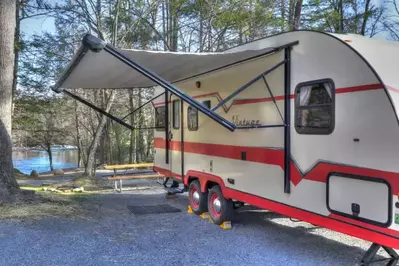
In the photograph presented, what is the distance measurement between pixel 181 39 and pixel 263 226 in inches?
433

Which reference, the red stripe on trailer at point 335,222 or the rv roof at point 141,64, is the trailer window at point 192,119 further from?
the red stripe on trailer at point 335,222

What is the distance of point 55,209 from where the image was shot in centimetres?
694

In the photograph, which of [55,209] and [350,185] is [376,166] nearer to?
[350,185]

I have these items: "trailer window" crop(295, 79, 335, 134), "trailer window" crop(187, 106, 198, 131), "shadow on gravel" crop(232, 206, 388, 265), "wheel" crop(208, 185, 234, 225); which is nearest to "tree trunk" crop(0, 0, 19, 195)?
"trailer window" crop(187, 106, 198, 131)

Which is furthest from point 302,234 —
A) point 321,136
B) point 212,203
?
point 321,136

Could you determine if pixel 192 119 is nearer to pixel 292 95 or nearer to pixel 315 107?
pixel 292 95

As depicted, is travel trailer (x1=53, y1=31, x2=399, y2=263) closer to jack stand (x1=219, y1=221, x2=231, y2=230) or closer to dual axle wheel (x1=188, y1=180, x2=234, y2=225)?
dual axle wheel (x1=188, y1=180, x2=234, y2=225)

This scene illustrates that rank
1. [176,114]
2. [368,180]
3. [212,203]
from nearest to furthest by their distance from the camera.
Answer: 1. [368,180]
2. [212,203]
3. [176,114]

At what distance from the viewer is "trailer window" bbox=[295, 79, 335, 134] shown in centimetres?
393

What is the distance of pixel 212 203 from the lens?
249 inches

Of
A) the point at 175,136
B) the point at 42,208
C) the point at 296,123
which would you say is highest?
the point at 296,123

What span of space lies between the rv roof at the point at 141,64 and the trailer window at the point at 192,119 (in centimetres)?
63

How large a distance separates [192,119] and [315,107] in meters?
3.19

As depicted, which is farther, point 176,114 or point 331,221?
point 176,114
